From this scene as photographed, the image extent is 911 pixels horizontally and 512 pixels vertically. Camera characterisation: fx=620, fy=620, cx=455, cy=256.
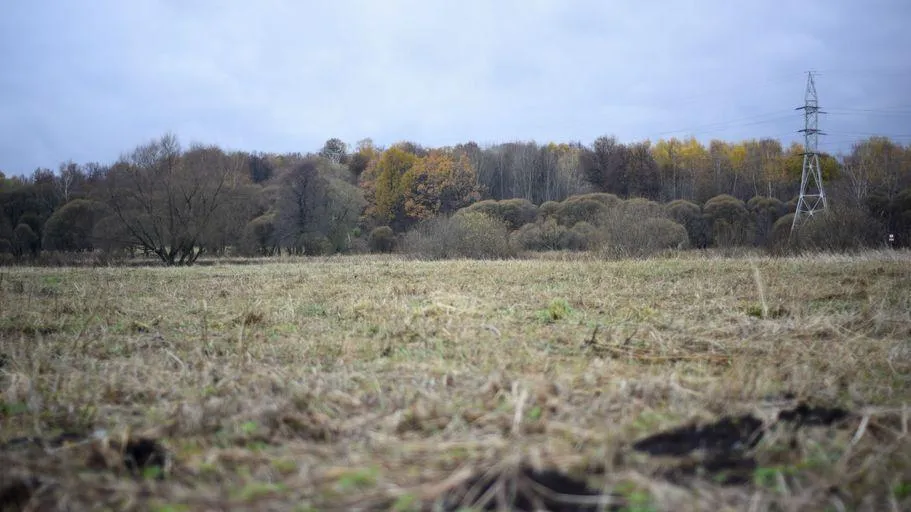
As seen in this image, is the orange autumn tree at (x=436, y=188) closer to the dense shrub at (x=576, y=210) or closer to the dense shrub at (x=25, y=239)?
the dense shrub at (x=576, y=210)

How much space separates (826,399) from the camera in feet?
10.0

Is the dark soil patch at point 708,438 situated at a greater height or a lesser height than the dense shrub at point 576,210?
lesser

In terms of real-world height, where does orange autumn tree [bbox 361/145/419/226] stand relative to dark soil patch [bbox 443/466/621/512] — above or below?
above

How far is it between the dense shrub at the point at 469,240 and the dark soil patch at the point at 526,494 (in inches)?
820

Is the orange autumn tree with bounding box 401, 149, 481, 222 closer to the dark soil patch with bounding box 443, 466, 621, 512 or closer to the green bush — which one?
the green bush

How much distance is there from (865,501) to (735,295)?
567cm

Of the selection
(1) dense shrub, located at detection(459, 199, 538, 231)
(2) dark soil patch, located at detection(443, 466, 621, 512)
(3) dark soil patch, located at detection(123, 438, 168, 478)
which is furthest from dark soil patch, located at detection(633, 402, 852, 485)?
(1) dense shrub, located at detection(459, 199, 538, 231)

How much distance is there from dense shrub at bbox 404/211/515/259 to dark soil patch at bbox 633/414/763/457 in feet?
66.6

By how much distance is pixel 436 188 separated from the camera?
4859cm

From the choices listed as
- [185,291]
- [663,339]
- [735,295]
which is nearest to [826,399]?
[663,339]

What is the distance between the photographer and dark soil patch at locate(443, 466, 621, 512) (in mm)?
1944

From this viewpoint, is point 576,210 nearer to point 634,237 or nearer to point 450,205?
point 450,205

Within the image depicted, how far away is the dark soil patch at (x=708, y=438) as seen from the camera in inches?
93.0

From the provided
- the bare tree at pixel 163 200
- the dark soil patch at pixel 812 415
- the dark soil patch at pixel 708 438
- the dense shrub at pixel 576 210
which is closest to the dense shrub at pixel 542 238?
the dense shrub at pixel 576 210
